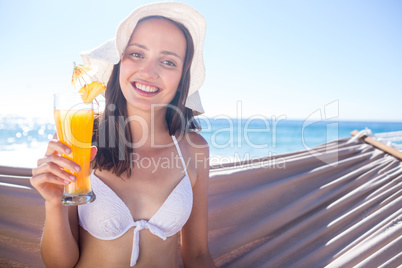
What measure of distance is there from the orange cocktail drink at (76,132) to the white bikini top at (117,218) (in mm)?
199

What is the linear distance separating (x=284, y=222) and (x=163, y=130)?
1084 mm

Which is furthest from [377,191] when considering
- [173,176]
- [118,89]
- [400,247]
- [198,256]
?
[118,89]

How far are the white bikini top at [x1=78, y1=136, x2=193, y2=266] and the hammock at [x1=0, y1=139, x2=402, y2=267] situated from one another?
69 cm

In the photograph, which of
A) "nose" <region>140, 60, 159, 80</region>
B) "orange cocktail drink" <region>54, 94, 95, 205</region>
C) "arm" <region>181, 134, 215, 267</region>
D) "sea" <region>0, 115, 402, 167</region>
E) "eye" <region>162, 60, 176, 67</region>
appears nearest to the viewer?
"orange cocktail drink" <region>54, 94, 95, 205</region>

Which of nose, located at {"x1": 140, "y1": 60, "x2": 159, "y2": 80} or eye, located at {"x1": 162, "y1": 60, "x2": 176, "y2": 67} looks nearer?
nose, located at {"x1": 140, "y1": 60, "x2": 159, "y2": 80}

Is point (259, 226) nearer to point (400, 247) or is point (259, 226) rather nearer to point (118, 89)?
point (400, 247)

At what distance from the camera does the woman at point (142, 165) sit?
1.41 meters

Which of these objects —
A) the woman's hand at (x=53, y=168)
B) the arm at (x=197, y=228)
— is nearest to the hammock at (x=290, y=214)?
the arm at (x=197, y=228)

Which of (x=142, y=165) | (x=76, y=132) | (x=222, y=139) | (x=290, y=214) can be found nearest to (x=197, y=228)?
(x=142, y=165)

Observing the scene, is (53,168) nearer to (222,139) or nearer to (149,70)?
(149,70)

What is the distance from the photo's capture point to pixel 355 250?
1.78 m

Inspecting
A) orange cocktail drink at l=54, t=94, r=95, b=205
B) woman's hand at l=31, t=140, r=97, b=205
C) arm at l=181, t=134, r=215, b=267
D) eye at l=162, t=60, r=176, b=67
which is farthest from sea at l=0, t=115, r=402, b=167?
woman's hand at l=31, t=140, r=97, b=205

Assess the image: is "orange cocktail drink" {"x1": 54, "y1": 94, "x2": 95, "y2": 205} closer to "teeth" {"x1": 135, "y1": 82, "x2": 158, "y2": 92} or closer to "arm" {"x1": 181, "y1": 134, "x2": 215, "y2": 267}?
"teeth" {"x1": 135, "y1": 82, "x2": 158, "y2": 92}

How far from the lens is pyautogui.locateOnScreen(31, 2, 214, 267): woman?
1.41 metres
